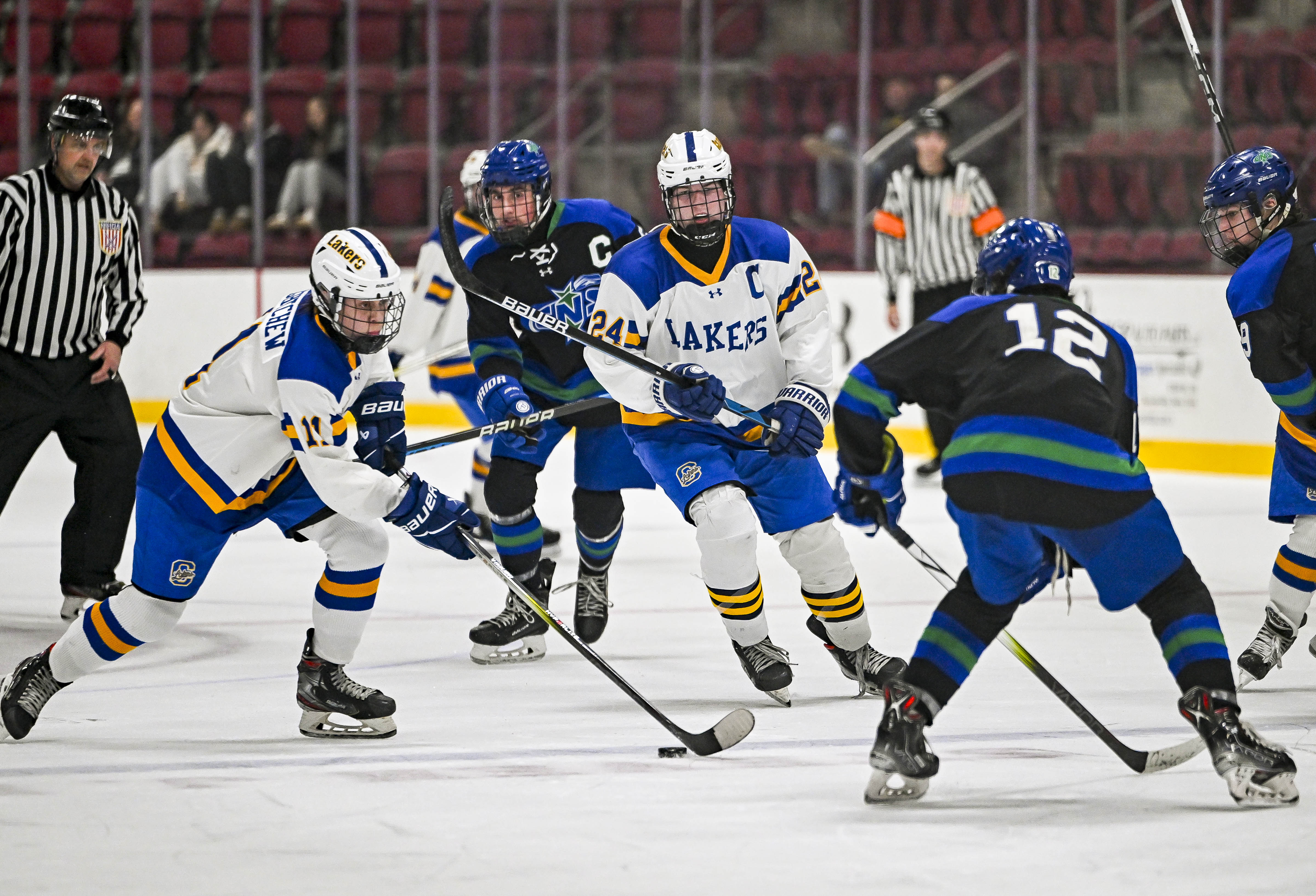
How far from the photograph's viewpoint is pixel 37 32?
441 inches

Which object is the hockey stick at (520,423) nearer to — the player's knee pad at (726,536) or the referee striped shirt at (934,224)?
the player's knee pad at (726,536)

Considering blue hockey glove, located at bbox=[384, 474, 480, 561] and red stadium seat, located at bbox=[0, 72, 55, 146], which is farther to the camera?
red stadium seat, located at bbox=[0, 72, 55, 146]

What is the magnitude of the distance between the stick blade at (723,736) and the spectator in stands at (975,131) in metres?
5.90

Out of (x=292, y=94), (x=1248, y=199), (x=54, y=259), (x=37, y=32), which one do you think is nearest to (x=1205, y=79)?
(x=1248, y=199)

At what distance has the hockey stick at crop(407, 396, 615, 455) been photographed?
400 centimetres

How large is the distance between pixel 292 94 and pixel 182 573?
774cm

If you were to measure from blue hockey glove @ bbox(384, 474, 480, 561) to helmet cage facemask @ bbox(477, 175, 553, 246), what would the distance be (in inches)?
44.0

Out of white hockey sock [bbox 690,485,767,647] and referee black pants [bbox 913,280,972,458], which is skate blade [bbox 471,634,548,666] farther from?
referee black pants [bbox 913,280,972,458]

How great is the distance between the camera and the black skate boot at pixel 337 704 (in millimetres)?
3328

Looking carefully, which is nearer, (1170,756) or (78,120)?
(1170,756)

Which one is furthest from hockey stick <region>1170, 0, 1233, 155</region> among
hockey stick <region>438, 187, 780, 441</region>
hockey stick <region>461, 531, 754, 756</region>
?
hockey stick <region>461, 531, 754, 756</region>

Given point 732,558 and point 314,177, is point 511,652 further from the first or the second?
point 314,177

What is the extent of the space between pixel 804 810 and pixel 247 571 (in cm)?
311

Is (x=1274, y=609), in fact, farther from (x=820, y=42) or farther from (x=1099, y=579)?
(x=820, y=42)
